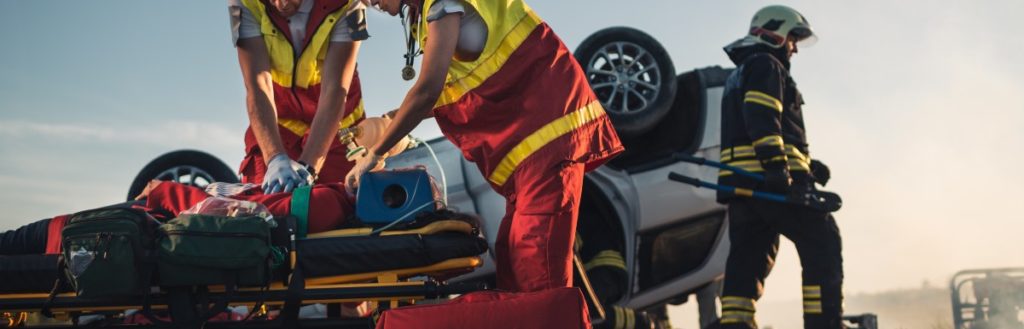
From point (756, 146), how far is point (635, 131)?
826mm

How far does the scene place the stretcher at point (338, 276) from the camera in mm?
2846

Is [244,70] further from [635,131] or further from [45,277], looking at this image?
[635,131]

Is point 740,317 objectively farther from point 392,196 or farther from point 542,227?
point 392,196

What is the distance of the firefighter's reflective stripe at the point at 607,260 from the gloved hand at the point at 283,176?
2759 mm

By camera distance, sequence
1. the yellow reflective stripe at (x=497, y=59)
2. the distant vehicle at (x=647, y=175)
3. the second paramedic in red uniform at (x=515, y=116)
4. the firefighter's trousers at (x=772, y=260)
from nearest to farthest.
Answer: the second paramedic in red uniform at (x=515, y=116) < the yellow reflective stripe at (x=497, y=59) < the firefighter's trousers at (x=772, y=260) < the distant vehicle at (x=647, y=175)

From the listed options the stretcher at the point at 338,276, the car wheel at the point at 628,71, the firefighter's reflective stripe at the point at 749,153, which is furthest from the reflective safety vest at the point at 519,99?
the car wheel at the point at 628,71

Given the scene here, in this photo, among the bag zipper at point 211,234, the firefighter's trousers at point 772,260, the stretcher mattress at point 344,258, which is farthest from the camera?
the firefighter's trousers at point 772,260

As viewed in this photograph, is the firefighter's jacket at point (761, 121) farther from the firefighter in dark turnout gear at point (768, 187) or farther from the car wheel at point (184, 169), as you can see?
the car wheel at point (184, 169)

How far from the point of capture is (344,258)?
288cm

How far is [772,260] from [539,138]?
2890 mm

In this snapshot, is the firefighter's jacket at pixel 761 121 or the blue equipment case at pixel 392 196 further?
the firefighter's jacket at pixel 761 121

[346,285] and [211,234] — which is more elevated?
[211,234]

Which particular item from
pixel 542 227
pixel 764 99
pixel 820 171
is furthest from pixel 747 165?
pixel 542 227

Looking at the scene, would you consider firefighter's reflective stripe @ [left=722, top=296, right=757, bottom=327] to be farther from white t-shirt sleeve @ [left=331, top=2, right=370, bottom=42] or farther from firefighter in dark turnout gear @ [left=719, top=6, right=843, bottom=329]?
white t-shirt sleeve @ [left=331, top=2, right=370, bottom=42]
